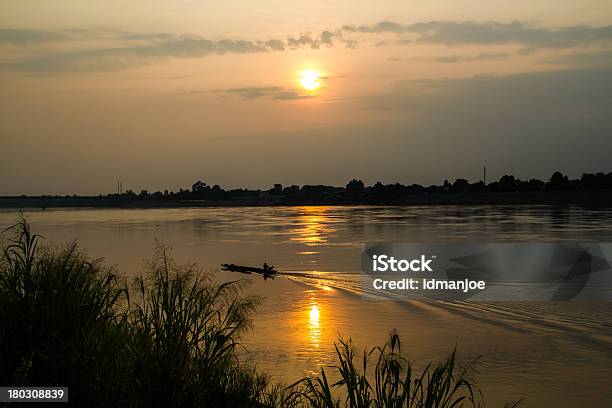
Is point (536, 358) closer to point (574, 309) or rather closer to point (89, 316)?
Answer: point (574, 309)

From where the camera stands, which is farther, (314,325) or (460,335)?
(314,325)

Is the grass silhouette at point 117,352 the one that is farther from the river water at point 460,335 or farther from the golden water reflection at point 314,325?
the golden water reflection at point 314,325

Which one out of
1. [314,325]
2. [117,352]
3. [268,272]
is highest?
[117,352]

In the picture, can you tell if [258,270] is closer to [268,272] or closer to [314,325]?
[268,272]

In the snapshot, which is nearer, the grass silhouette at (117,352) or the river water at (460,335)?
the grass silhouette at (117,352)

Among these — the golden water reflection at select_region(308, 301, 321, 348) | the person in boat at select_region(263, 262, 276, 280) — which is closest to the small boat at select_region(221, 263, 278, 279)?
the person in boat at select_region(263, 262, 276, 280)

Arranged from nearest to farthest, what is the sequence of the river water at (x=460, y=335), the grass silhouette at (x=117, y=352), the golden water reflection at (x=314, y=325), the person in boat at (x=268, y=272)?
the grass silhouette at (x=117, y=352)
the river water at (x=460, y=335)
the golden water reflection at (x=314, y=325)
the person in boat at (x=268, y=272)

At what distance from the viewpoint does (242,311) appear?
37.2 ft

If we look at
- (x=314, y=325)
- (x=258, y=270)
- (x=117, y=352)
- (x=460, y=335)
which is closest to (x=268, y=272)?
(x=258, y=270)


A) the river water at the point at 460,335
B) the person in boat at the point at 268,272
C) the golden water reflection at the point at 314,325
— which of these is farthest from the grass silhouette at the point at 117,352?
the person in boat at the point at 268,272

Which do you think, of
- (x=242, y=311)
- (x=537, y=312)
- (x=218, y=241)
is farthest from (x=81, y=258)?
(x=218, y=241)

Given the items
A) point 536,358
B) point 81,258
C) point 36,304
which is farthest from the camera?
point 536,358

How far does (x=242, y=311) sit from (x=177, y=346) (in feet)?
4.99

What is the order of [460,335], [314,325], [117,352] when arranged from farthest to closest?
[314,325] < [460,335] < [117,352]
